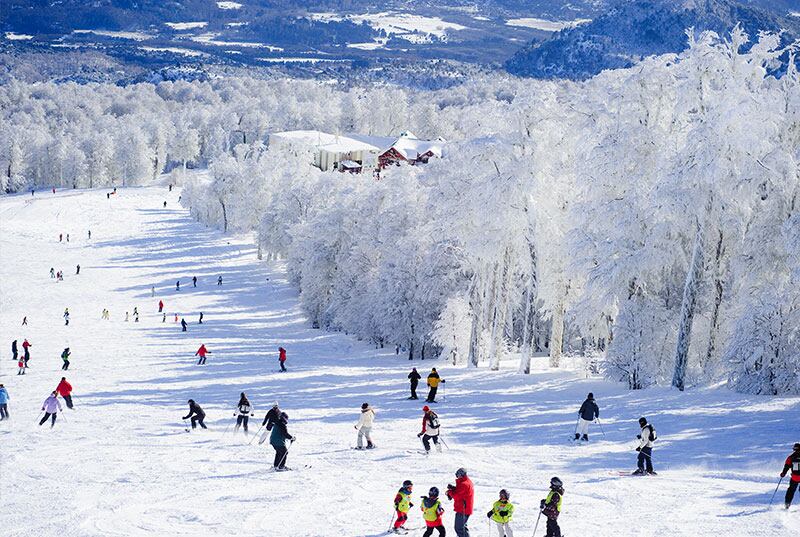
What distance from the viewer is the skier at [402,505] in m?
16.2

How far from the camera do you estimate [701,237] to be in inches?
1165

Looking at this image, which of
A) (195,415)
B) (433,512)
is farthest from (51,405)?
(433,512)

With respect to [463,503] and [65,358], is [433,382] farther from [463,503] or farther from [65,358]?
[65,358]

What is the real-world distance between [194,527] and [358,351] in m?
31.6

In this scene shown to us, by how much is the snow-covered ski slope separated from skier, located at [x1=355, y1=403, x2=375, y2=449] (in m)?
0.33

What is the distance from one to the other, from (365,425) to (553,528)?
8364 mm

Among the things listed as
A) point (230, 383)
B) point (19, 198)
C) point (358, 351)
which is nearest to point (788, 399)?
point (230, 383)

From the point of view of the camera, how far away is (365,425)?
22812 millimetres

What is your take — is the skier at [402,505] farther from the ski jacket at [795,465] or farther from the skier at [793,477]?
the ski jacket at [795,465]

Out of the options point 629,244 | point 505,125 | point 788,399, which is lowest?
point 788,399

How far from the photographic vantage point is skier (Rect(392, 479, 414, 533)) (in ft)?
53.3

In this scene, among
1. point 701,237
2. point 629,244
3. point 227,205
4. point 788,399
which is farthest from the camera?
point 227,205

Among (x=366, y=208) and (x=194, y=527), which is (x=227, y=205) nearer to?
(x=366, y=208)

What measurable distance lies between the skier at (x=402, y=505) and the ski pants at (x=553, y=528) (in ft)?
8.28
